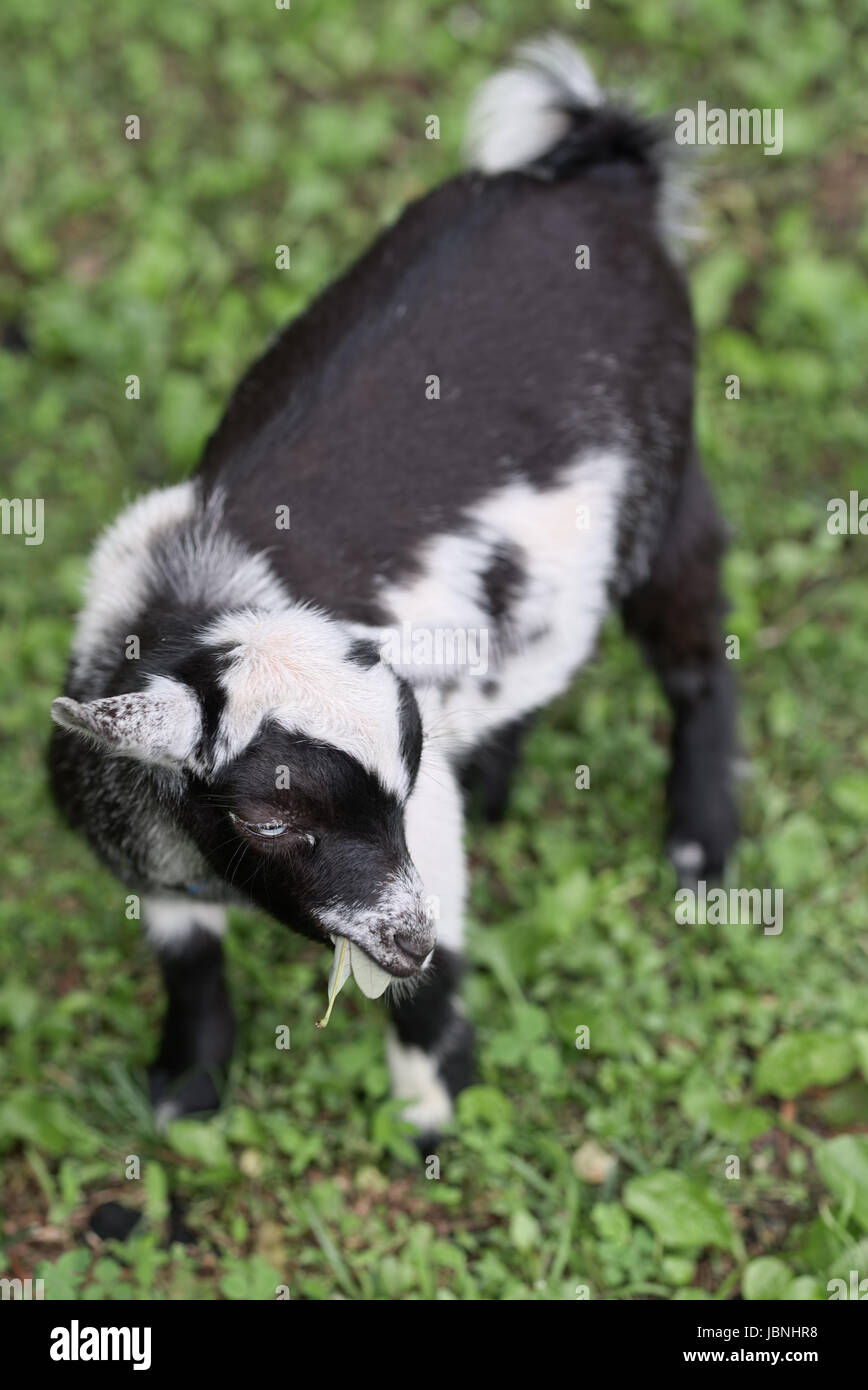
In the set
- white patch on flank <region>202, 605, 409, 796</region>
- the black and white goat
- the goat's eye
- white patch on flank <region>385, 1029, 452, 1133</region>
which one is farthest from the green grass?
white patch on flank <region>202, 605, 409, 796</region>

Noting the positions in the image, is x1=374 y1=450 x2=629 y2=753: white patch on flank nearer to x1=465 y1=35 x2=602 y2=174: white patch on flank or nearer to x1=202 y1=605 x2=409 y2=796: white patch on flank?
x1=202 y1=605 x2=409 y2=796: white patch on flank

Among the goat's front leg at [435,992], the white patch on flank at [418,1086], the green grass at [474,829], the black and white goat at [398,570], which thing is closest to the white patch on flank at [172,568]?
the black and white goat at [398,570]

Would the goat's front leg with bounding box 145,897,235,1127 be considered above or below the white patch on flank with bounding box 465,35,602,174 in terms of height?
below

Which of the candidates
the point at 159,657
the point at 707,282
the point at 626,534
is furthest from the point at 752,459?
the point at 159,657

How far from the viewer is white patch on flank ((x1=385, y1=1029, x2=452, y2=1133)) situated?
12.8ft

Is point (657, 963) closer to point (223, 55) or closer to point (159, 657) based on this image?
point (159, 657)

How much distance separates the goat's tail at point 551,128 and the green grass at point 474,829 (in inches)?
64.4

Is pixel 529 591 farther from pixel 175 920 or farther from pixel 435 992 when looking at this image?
pixel 175 920

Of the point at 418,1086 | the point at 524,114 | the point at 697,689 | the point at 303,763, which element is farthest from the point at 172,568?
the point at 697,689

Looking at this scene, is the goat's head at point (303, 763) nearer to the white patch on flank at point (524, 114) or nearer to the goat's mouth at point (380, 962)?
the goat's mouth at point (380, 962)

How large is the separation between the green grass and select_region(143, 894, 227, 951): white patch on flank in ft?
1.54

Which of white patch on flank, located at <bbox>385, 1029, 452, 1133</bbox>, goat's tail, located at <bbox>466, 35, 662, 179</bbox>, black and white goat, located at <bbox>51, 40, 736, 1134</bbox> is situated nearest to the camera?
black and white goat, located at <bbox>51, 40, 736, 1134</bbox>

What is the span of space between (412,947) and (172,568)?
1.14 meters

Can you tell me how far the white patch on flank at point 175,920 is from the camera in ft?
12.3
